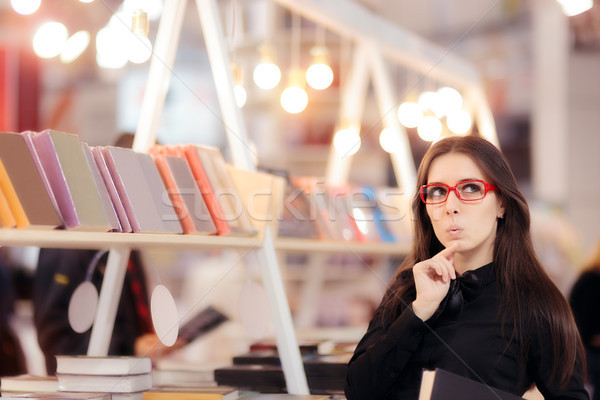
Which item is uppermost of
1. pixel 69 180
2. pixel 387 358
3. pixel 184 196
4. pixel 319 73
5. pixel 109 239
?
pixel 319 73

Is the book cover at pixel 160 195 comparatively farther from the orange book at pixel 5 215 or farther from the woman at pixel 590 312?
the woman at pixel 590 312

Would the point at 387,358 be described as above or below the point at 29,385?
below

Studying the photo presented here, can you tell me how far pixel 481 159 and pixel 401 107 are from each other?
3.39m

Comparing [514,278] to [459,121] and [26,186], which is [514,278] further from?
[459,121]

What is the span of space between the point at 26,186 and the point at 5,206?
7cm

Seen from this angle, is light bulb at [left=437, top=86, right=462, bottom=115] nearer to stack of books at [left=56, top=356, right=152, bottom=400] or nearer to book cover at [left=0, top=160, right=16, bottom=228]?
stack of books at [left=56, top=356, right=152, bottom=400]

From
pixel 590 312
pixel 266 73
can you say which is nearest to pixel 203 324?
pixel 266 73

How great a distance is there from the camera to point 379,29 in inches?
157

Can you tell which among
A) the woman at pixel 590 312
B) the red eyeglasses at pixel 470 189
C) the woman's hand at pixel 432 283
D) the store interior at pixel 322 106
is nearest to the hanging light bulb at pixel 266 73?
the store interior at pixel 322 106

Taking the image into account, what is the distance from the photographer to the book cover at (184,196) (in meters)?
2.14

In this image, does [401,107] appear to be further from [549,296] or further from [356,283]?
[549,296]

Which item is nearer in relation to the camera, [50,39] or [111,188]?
[111,188]

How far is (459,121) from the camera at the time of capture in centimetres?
492

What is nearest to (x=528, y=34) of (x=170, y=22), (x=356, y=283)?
(x=356, y=283)
